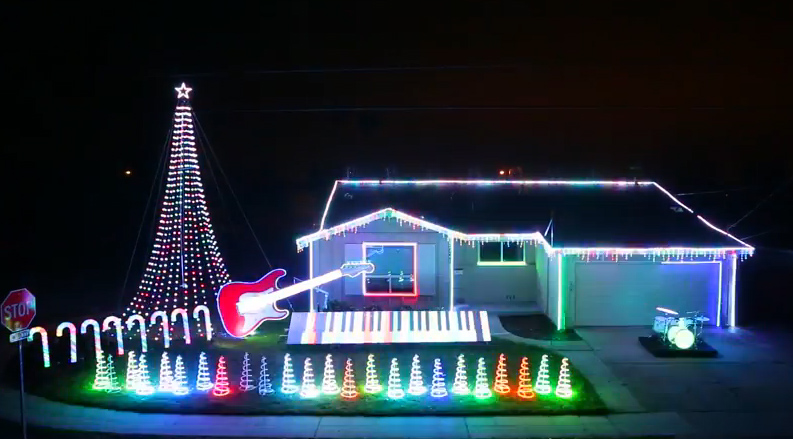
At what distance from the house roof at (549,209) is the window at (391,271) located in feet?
3.56

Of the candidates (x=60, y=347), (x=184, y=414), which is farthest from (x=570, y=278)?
(x=60, y=347)

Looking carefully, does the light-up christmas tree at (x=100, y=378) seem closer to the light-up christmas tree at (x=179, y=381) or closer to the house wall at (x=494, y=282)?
the light-up christmas tree at (x=179, y=381)

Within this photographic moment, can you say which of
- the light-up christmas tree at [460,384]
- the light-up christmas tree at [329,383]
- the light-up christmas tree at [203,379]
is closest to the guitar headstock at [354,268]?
the light-up christmas tree at [329,383]

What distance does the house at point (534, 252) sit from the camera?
1720 centimetres

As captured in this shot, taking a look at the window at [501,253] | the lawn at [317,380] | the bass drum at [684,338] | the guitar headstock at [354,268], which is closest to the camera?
the lawn at [317,380]

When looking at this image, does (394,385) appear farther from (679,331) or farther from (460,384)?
(679,331)

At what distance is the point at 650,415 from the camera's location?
10695 millimetres

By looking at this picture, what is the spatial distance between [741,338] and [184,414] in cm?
1334

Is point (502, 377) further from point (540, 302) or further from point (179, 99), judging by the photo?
point (179, 99)

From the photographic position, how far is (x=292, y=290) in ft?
52.9

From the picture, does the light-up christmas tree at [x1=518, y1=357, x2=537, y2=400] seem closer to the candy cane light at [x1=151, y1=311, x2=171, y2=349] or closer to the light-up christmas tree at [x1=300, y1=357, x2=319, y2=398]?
the light-up christmas tree at [x1=300, y1=357, x2=319, y2=398]

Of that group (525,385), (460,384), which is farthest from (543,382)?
(460,384)

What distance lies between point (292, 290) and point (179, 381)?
175 inches

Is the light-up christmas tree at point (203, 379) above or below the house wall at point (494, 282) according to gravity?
below
